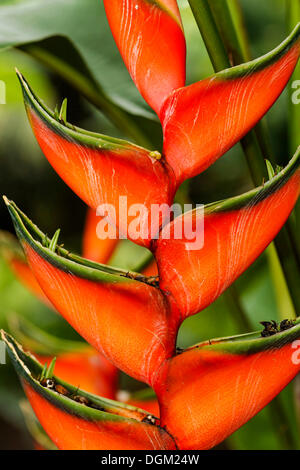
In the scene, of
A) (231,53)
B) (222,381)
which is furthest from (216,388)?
(231,53)

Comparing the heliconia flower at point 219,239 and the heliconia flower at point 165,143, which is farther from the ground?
the heliconia flower at point 165,143

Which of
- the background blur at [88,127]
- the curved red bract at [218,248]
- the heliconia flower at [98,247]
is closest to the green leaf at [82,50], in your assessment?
the background blur at [88,127]

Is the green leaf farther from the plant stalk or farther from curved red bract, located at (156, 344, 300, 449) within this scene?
curved red bract, located at (156, 344, 300, 449)

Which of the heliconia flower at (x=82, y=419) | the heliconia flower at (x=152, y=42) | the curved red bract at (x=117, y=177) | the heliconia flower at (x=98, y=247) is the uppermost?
the heliconia flower at (x=152, y=42)

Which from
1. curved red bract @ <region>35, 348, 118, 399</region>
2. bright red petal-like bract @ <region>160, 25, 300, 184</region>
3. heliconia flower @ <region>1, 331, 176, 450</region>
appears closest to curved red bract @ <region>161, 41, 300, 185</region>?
bright red petal-like bract @ <region>160, 25, 300, 184</region>

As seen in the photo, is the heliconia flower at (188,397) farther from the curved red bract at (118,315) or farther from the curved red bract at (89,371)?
the curved red bract at (89,371)

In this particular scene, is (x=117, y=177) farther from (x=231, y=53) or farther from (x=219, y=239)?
(x=231, y=53)
